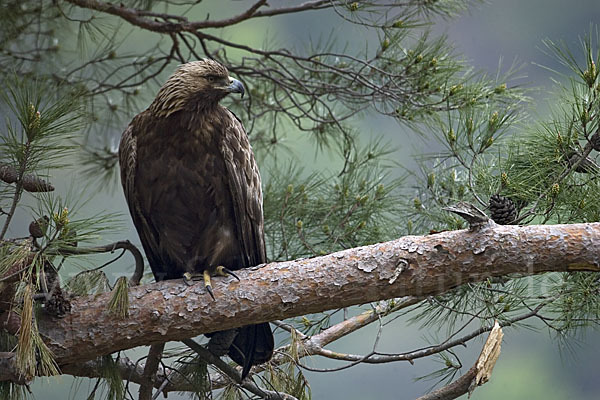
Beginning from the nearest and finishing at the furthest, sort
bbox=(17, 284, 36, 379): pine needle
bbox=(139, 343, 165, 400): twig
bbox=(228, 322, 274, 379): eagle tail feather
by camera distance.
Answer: bbox=(17, 284, 36, 379): pine needle
bbox=(139, 343, 165, 400): twig
bbox=(228, 322, 274, 379): eagle tail feather

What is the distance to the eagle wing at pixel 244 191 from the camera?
7.21ft

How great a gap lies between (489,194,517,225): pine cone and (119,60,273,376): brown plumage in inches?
28.5

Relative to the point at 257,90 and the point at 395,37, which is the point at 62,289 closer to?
the point at 395,37

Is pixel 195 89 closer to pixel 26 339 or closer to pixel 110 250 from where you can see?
pixel 110 250

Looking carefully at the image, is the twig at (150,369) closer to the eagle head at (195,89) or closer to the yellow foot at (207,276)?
the yellow foot at (207,276)

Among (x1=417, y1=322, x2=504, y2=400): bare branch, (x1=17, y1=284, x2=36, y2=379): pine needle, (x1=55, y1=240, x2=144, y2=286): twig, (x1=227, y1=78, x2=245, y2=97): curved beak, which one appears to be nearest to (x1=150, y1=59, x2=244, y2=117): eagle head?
(x1=227, y1=78, x2=245, y2=97): curved beak

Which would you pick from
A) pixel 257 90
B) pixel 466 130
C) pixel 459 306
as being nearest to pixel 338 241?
pixel 459 306

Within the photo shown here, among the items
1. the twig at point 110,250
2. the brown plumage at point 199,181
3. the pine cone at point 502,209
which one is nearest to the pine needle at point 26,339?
the twig at point 110,250

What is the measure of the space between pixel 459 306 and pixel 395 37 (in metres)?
0.98

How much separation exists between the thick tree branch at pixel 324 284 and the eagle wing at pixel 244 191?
335mm

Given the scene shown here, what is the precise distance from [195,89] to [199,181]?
11.2 inches

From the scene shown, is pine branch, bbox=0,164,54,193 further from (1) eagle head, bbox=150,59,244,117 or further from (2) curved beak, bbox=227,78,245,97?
(2) curved beak, bbox=227,78,245,97

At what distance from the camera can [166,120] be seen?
2.23m

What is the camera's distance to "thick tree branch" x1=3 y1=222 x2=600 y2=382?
68.2 inches
